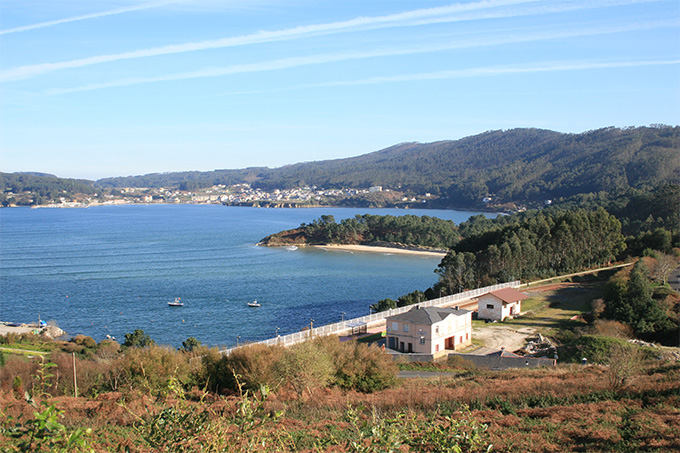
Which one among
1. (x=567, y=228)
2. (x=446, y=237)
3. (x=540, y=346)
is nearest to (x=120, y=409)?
(x=540, y=346)

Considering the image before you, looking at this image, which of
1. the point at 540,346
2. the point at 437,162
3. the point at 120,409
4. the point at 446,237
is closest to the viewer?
the point at 120,409

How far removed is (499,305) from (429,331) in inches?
244

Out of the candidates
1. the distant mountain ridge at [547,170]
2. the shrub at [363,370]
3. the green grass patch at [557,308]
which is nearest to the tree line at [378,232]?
the distant mountain ridge at [547,170]

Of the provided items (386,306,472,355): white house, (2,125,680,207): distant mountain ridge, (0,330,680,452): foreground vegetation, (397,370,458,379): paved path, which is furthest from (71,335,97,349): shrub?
(2,125,680,207): distant mountain ridge

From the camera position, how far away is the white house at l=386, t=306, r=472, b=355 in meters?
17.7

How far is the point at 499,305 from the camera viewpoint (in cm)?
Answer: 2244

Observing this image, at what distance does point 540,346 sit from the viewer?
17.7 meters

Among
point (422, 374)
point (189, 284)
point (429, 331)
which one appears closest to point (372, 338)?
point (429, 331)

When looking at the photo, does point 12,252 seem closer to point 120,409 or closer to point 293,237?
point 293,237

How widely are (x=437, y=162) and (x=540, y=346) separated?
186009 millimetres

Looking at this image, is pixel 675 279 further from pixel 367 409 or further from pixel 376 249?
pixel 376 249

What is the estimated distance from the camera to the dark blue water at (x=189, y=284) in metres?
26.8

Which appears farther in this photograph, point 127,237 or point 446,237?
point 127,237

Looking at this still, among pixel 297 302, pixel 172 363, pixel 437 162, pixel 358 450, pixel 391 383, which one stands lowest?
pixel 297 302
